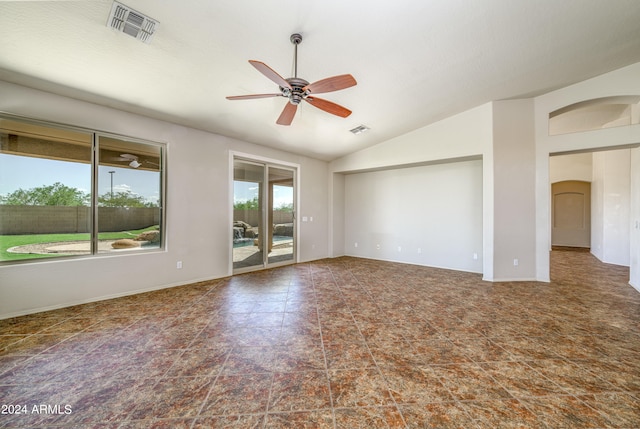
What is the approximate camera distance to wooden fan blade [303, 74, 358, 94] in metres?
2.19

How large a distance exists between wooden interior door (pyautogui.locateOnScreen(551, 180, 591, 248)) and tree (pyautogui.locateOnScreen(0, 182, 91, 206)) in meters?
13.1

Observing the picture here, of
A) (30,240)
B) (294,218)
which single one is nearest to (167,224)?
(30,240)

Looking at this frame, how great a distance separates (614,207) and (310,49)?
8587 millimetres

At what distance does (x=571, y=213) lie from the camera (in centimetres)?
868

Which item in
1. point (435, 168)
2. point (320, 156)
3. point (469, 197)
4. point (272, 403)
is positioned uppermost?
point (320, 156)

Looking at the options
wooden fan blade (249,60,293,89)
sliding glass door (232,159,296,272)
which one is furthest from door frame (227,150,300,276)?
wooden fan blade (249,60,293,89)

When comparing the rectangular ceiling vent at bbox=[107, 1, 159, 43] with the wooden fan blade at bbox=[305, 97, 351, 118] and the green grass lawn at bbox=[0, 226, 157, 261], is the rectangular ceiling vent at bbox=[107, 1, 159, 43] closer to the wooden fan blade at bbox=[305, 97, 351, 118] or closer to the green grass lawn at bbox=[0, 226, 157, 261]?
the wooden fan blade at bbox=[305, 97, 351, 118]

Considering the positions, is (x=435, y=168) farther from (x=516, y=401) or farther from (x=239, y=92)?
(x=516, y=401)

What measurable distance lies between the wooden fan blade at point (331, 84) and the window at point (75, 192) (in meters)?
3.23

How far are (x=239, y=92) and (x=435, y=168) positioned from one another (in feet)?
15.2

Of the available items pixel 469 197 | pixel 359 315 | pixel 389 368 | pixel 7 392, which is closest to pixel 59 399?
pixel 7 392

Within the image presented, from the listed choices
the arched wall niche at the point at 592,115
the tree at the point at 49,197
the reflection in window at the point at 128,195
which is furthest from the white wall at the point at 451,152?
the tree at the point at 49,197

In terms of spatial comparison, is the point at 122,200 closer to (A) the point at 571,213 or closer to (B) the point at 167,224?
(B) the point at 167,224

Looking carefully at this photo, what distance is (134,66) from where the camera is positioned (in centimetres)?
274
